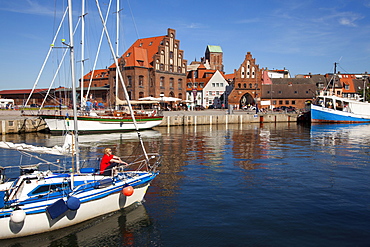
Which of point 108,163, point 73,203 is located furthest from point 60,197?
point 108,163

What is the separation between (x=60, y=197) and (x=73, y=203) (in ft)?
3.08

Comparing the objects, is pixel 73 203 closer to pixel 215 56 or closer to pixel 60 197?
pixel 60 197

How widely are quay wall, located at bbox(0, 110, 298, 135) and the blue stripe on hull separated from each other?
4311 millimetres

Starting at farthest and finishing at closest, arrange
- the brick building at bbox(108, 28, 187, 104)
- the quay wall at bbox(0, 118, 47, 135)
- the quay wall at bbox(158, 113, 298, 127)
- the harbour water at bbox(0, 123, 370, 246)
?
the brick building at bbox(108, 28, 187, 104)
the quay wall at bbox(158, 113, 298, 127)
the quay wall at bbox(0, 118, 47, 135)
the harbour water at bbox(0, 123, 370, 246)

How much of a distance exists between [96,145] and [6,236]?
2267cm

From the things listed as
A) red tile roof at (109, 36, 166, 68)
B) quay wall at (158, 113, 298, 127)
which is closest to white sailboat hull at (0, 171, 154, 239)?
quay wall at (158, 113, 298, 127)

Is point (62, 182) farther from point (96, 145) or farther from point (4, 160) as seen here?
point (96, 145)

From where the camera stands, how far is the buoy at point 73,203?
39.6 feet

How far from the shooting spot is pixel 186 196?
16.3 m

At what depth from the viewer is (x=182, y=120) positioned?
59500 millimetres

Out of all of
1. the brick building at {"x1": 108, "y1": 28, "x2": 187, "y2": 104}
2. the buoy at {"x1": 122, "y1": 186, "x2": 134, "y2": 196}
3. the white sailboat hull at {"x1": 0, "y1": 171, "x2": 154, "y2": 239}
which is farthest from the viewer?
the brick building at {"x1": 108, "y1": 28, "x2": 187, "y2": 104}

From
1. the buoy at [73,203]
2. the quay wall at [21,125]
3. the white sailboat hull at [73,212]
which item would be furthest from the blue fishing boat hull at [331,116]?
the buoy at [73,203]

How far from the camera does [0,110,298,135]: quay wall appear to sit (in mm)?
44312

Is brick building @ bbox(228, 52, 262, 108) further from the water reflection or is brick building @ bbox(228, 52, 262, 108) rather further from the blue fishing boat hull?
the water reflection
